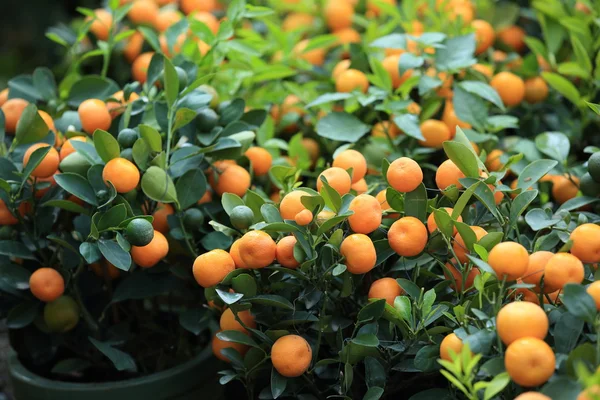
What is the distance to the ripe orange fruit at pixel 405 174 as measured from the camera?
0.60 m

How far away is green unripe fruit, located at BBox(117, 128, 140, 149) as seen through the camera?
70cm

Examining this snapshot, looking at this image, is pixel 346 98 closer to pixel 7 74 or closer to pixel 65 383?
pixel 65 383

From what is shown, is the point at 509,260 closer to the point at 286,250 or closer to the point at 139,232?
the point at 286,250

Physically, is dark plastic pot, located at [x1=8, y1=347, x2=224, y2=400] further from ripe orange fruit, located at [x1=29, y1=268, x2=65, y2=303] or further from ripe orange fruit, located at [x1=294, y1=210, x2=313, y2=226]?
ripe orange fruit, located at [x1=294, y1=210, x2=313, y2=226]

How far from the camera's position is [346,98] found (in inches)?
33.0

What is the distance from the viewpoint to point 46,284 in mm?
708

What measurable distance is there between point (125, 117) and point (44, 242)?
0.52 ft

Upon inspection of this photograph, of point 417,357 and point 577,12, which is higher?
point 577,12

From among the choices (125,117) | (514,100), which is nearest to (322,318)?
(125,117)

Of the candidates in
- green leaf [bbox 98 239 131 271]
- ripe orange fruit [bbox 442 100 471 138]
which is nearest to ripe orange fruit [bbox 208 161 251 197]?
green leaf [bbox 98 239 131 271]

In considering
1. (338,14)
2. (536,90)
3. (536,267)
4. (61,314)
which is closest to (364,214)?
(536,267)

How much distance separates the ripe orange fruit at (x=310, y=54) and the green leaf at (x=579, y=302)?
1.96 ft

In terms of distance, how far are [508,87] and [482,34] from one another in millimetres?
128

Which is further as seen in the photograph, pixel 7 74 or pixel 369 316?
→ pixel 7 74
